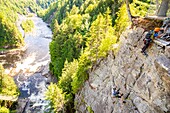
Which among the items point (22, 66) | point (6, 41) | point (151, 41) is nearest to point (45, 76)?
point (22, 66)

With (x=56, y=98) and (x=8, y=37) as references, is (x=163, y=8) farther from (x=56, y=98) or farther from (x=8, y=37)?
(x=8, y=37)

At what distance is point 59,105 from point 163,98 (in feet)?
85.9

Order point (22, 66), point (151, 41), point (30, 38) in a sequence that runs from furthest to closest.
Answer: point (30, 38), point (22, 66), point (151, 41)

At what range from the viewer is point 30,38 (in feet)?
398

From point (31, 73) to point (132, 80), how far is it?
55.4 meters

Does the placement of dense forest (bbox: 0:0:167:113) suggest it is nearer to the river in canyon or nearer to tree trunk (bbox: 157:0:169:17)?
tree trunk (bbox: 157:0:169:17)

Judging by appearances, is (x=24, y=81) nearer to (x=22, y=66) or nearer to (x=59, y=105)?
(x=22, y=66)

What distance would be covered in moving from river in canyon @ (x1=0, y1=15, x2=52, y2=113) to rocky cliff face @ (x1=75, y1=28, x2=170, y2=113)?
15.5m

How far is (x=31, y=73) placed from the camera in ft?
239

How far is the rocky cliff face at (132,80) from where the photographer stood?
18.0 metres

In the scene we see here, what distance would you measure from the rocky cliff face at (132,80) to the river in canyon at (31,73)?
51.0 ft

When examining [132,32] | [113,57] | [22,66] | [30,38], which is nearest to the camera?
[132,32]

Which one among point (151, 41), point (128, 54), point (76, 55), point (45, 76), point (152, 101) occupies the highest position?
point (151, 41)

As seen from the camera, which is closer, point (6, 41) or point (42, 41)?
point (6, 41)
